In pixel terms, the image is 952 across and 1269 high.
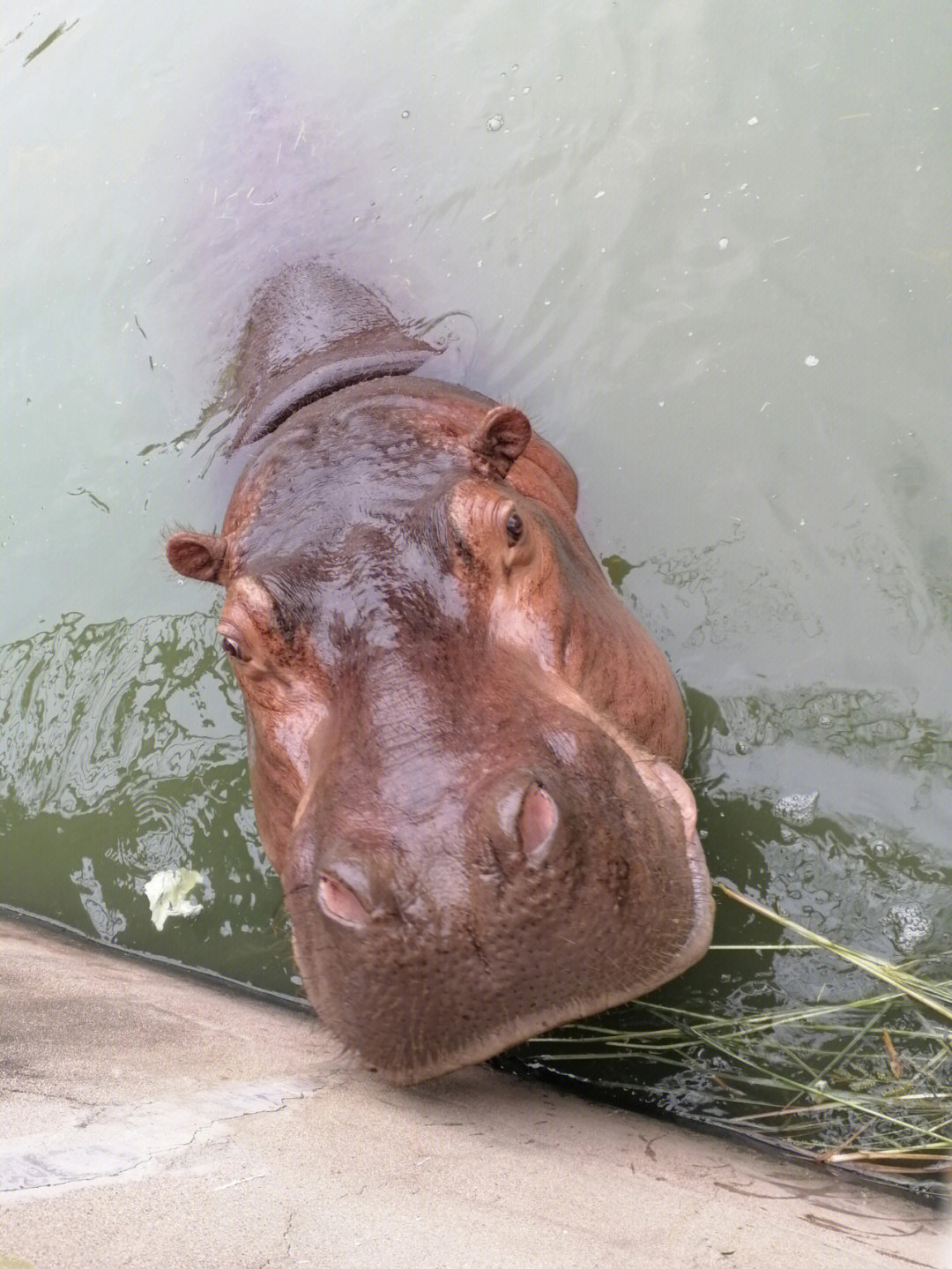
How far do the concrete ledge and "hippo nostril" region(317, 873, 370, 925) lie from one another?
1.46 feet

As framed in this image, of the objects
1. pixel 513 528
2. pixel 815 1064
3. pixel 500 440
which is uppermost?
pixel 500 440

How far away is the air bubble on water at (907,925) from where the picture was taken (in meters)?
3.29

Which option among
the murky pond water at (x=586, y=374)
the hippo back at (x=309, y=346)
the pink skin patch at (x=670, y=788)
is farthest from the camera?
the hippo back at (x=309, y=346)

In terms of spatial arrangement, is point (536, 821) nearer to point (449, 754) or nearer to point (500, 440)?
point (449, 754)

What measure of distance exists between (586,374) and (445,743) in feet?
9.54

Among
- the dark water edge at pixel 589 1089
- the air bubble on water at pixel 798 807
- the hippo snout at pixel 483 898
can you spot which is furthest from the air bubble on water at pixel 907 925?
the hippo snout at pixel 483 898

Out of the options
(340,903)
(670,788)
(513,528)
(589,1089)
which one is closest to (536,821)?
(340,903)

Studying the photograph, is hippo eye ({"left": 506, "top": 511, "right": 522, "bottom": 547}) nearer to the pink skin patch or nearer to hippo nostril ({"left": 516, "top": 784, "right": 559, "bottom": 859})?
the pink skin patch

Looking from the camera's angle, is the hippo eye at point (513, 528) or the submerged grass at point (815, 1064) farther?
the submerged grass at point (815, 1064)

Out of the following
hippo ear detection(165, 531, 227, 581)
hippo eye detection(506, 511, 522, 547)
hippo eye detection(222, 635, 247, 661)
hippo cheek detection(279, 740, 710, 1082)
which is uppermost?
hippo ear detection(165, 531, 227, 581)

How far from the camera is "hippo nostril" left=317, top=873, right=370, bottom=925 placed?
6.91 feet

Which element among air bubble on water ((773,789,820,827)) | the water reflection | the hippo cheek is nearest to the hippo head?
the hippo cheek

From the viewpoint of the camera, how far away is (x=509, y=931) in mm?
2072

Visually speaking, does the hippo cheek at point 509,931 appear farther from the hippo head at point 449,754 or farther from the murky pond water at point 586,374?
the murky pond water at point 586,374
